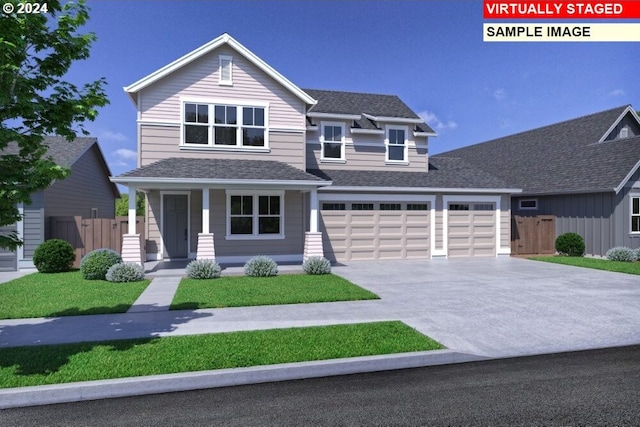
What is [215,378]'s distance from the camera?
514cm

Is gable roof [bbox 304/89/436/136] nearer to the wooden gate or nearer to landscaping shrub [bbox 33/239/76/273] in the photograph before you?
the wooden gate

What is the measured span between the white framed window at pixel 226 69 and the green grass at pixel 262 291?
8095 mm

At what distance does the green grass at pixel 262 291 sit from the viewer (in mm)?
9375

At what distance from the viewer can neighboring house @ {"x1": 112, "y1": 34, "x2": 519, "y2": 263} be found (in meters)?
15.1

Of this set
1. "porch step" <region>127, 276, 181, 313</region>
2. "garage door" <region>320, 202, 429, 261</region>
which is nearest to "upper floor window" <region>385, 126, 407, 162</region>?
"garage door" <region>320, 202, 429, 261</region>

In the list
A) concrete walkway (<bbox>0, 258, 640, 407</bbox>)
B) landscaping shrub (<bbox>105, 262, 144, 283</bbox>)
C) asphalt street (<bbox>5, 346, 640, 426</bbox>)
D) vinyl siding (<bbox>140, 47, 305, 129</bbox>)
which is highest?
vinyl siding (<bbox>140, 47, 305, 129</bbox>)

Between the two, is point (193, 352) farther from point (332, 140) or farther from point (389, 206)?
point (332, 140)

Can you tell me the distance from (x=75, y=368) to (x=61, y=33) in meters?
4.84

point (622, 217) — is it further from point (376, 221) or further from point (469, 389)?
point (469, 389)

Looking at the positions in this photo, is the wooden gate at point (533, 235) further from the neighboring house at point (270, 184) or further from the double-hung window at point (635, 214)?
the double-hung window at point (635, 214)

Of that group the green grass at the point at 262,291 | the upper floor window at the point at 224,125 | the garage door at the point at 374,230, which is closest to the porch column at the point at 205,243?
the green grass at the point at 262,291

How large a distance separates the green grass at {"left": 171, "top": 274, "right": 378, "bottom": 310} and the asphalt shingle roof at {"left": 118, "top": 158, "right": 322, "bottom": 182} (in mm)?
3655

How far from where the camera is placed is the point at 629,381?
17.0ft

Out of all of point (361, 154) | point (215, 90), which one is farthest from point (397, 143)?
point (215, 90)
